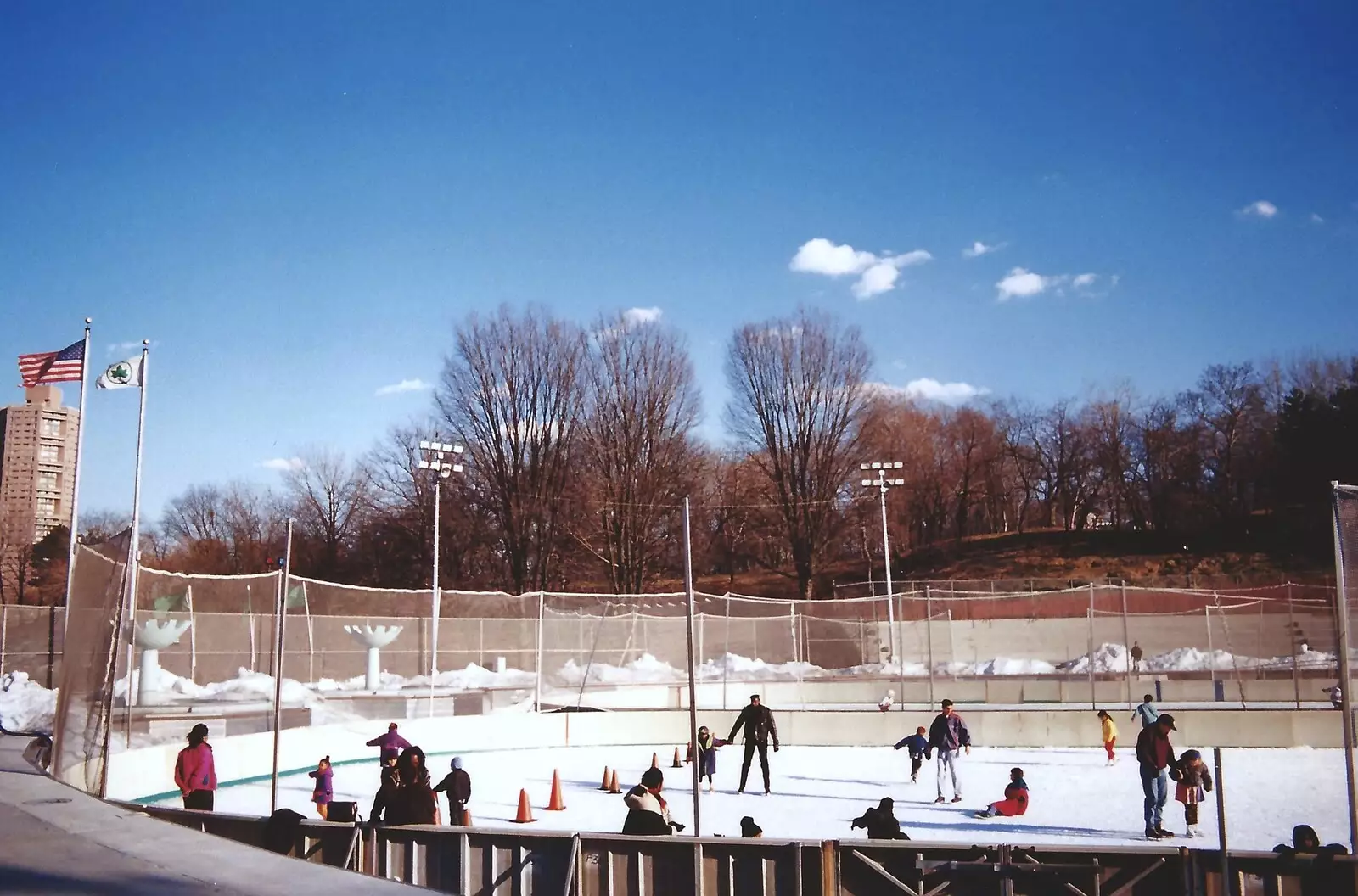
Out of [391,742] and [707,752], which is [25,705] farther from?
[707,752]

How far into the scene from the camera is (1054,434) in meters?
93.3

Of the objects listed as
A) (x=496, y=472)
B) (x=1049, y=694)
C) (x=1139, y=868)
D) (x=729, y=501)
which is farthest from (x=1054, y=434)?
(x=1139, y=868)

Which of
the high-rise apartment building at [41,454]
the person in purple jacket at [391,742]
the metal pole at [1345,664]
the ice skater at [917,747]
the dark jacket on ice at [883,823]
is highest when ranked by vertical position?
the high-rise apartment building at [41,454]

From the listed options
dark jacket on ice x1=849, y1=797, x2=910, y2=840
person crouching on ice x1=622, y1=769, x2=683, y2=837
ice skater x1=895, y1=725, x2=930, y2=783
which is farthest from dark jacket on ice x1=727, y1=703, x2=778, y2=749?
person crouching on ice x1=622, y1=769, x2=683, y2=837

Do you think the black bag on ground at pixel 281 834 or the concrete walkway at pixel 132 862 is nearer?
the concrete walkway at pixel 132 862

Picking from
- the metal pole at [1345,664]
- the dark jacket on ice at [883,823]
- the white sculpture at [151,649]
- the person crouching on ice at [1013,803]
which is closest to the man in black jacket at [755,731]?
the person crouching on ice at [1013,803]

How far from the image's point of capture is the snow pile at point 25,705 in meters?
20.4

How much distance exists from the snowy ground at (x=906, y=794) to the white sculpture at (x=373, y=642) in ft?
10.3

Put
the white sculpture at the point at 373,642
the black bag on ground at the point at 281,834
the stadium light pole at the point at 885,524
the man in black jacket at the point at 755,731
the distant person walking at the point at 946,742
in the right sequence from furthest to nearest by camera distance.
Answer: the stadium light pole at the point at 885,524 < the white sculpture at the point at 373,642 < the man in black jacket at the point at 755,731 < the distant person walking at the point at 946,742 < the black bag on ground at the point at 281,834

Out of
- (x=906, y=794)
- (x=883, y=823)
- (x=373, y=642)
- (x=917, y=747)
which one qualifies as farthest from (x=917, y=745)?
(x=373, y=642)

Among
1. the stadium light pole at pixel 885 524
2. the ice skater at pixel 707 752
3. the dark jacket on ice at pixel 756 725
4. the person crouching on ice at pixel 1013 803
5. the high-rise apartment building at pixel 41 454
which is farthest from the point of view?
the high-rise apartment building at pixel 41 454

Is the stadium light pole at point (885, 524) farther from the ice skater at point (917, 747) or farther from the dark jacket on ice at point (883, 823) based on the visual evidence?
the dark jacket on ice at point (883, 823)

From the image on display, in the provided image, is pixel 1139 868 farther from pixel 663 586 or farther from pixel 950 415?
pixel 950 415

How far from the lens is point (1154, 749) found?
49.2 feet
